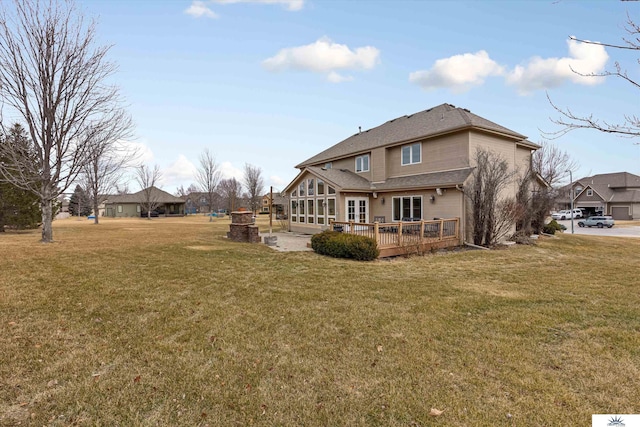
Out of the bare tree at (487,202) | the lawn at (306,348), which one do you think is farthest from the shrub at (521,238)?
the lawn at (306,348)

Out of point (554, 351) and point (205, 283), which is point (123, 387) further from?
point (554, 351)

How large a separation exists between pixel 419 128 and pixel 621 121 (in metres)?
14.5

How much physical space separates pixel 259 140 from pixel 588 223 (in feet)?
127

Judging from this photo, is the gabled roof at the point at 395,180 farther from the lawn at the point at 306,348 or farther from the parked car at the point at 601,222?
the parked car at the point at 601,222

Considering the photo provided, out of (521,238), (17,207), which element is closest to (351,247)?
(521,238)

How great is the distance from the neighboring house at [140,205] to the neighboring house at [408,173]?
39147 millimetres

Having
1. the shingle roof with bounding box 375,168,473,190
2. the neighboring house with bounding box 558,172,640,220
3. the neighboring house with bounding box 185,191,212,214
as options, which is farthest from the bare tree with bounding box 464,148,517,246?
the neighboring house with bounding box 185,191,212,214

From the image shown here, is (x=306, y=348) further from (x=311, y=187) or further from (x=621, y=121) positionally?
(x=311, y=187)

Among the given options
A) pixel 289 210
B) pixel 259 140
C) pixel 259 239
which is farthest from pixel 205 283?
pixel 259 140

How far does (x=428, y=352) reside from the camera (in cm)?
405

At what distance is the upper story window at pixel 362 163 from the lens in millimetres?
20531

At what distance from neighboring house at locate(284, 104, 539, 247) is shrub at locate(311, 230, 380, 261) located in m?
5.54

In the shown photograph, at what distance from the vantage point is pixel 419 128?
17766mm

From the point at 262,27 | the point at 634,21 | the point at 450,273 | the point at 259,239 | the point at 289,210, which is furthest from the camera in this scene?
the point at 289,210
